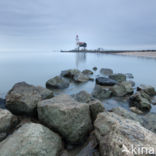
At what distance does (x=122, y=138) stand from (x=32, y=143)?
5.41ft

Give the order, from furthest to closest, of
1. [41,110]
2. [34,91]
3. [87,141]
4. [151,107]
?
[151,107], [34,91], [41,110], [87,141]

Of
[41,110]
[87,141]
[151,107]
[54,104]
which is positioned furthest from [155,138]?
[151,107]

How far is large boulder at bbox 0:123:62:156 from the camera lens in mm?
2031

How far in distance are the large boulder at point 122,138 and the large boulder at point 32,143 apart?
1.00m

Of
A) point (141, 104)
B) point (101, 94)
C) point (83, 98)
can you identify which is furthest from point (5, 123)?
point (141, 104)

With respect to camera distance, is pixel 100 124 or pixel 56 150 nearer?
pixel 56 150

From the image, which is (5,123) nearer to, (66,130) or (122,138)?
(66,130)

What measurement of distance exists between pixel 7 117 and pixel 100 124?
2337 mm

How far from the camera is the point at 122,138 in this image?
195 cm

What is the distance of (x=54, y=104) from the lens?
9.89 ft

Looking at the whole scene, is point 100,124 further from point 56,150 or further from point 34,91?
point 34,91

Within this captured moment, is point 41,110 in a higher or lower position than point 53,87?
higher

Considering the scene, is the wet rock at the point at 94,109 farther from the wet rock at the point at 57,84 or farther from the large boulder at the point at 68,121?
the wet rock at the point at 57,84

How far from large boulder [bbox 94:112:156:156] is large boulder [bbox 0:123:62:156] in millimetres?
999
